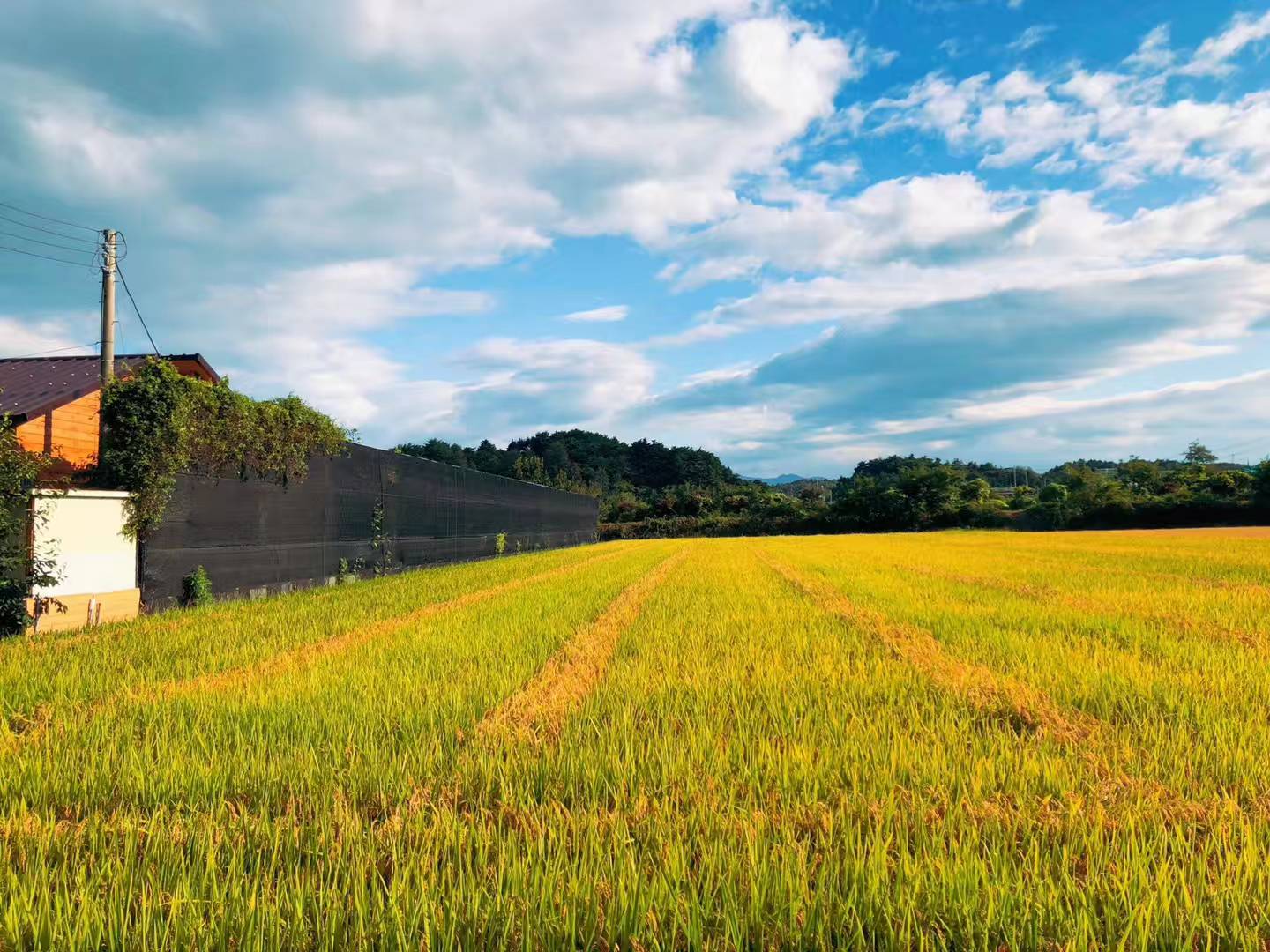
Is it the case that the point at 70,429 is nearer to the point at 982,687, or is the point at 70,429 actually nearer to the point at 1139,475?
the point at 982,687

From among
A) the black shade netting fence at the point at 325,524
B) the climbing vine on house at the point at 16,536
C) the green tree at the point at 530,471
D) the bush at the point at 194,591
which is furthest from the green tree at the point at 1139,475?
the climbing vine on house at the point at 16,536

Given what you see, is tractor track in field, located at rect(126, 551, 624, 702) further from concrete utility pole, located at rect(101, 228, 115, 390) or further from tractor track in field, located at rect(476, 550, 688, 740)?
concrete utility pole, located at rect(101, 228, 115, 390)

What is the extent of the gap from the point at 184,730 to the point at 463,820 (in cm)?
171

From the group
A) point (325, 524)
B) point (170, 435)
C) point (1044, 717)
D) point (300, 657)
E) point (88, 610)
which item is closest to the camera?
point (1044, 717)

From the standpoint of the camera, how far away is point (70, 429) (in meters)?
12.1

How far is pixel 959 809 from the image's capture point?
80.5 inches

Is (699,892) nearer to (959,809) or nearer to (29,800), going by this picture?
(959,809)

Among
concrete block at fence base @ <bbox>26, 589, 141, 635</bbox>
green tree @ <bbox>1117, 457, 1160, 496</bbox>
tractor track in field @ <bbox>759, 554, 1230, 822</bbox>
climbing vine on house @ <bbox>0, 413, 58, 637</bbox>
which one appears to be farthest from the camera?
green tree @ <bbox>1117, 457, 1160, 496</bbox>

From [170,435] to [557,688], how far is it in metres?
6.56

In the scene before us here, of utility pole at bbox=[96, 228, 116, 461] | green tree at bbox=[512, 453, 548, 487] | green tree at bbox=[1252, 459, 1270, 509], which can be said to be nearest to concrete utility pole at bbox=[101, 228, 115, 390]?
utility pole at bbox=[96, 228, 116, 461]

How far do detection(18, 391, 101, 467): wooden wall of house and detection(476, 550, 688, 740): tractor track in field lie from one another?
10209 millimetres

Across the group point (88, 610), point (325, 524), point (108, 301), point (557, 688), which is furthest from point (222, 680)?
point (108, 301)

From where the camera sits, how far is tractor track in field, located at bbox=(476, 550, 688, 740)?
3004 mm

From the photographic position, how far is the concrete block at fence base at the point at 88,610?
6.44m
